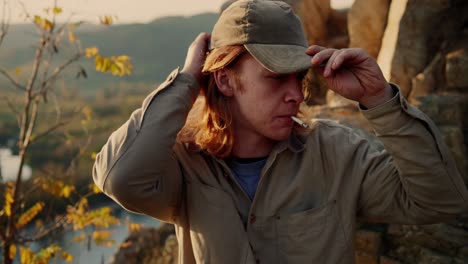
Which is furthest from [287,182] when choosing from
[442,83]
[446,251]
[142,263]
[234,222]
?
[142,263]

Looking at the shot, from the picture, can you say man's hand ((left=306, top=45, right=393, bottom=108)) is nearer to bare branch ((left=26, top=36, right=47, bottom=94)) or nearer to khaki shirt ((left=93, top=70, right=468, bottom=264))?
khaki shirt ((left=93, top=70, right=468, bottom=264))

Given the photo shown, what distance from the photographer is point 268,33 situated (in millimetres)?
2098

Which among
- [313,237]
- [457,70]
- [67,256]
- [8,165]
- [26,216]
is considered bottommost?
[67,256]

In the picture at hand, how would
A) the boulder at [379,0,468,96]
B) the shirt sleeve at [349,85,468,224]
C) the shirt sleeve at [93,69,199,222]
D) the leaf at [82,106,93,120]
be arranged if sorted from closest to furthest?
the shirt sleeve at [349,85,468,224], the shirt sleeve at [93,69,199,222], the boulder at [379,0,468,96], the leaf at [82,106,93,120]

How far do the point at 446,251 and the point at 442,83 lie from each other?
2434 mm

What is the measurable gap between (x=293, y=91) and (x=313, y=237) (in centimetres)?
66

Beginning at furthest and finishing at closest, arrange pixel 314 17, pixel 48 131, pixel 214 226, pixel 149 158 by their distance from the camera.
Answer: pixel 314 17
pixel 48 131
pixel 214 226
pixel 149 158

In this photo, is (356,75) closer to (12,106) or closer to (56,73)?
(56,73)

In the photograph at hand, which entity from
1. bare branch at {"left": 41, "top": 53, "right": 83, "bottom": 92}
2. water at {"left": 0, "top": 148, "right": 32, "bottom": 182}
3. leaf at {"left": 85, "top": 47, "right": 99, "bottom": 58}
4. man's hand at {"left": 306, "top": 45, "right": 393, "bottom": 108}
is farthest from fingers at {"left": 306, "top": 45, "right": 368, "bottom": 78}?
water at {"left": 0, "top": 148, "right": 32, "bottom": 182}

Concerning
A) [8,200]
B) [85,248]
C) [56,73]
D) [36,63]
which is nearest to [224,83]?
[36,63]

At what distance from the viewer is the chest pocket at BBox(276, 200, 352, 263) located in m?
2.01

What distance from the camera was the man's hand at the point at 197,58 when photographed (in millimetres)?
2281

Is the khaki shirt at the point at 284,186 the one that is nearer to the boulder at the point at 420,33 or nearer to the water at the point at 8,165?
the water at the point at 8,165

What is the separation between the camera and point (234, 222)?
2043 millimetres
